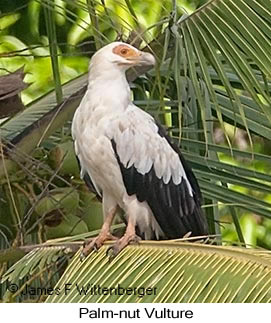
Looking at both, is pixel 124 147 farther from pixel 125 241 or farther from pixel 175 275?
pixel 175 275

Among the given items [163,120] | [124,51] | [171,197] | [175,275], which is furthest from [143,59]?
[163,120]

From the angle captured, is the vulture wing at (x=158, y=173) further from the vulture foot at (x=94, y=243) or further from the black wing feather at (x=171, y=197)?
the vulture foot at (x=94, y=243)

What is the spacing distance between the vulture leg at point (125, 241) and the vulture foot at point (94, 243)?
5cm

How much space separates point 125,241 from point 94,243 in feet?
0.33

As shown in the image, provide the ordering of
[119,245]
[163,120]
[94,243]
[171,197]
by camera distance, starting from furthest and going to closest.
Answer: [163,120] < [171,197] < [94,243] < [119,245]

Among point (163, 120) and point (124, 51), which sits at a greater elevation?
point (124, 51)

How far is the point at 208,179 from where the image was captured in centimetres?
250

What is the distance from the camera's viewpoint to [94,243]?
2.27 m

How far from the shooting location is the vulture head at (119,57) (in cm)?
229

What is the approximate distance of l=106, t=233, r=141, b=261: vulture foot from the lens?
80.7 inches

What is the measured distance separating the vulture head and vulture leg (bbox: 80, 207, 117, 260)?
15.0 inches

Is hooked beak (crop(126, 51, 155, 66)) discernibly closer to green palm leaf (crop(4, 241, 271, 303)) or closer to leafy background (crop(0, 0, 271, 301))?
leafy background (crop(0, 0, 271, 301))

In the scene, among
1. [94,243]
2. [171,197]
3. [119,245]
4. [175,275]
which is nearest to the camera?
[175,275]

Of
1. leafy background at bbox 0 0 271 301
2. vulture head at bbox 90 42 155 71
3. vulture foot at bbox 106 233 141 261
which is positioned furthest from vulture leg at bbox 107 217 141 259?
vulture head at bbox 90 42 155 71
